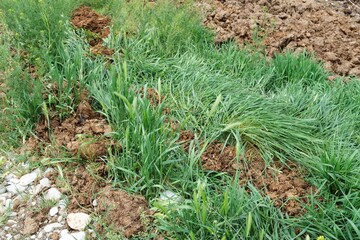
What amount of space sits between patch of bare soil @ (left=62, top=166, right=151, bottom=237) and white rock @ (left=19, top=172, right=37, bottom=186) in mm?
228

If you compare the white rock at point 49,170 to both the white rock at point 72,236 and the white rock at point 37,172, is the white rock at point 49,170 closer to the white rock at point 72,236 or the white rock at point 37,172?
the white rock at point 37,172

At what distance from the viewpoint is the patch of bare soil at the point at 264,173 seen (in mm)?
2549

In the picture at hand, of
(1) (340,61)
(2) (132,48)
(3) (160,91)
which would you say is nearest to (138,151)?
(3) (160,91)

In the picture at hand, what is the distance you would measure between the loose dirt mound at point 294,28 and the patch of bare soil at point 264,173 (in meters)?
1.71

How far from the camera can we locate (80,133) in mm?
3029

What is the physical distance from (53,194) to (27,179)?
0.25m

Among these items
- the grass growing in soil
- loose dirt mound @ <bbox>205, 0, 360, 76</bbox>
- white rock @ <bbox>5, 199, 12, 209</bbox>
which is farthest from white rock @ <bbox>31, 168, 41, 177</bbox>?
loose dirt mound @ <bbox>205, 0, 360, 76</bbox>

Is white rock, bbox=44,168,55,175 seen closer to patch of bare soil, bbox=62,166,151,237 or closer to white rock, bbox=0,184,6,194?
patch of bare soil, bbox=62,166,151,237

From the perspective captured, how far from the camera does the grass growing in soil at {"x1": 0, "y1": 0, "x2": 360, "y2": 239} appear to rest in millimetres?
2402

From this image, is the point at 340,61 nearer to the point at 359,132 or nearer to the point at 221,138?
the point at 359,132

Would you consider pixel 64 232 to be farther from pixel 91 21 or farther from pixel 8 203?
pixel 91 21

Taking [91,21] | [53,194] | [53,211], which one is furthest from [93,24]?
[53,211]

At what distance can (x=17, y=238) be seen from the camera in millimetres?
2451

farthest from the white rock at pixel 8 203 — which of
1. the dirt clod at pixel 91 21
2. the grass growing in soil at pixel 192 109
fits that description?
the dirt clod at pixel 91 21
